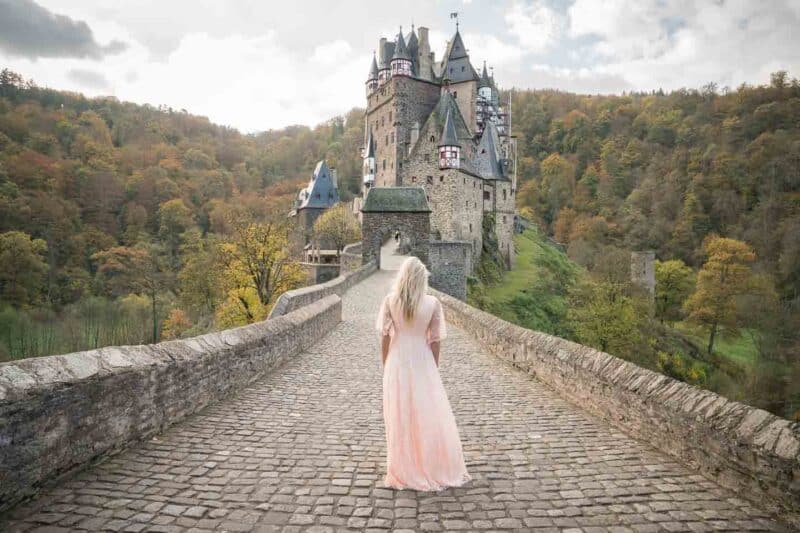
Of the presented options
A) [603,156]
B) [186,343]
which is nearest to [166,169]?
[603,156]

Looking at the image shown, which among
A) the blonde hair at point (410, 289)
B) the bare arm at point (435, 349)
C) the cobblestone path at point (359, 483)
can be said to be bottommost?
the cobblestone path at point (359, 483)

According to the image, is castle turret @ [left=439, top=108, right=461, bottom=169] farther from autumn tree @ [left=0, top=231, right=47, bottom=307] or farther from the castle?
autumn tree @ [left=0, top=231, right=47, bottom=307]

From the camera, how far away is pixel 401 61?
158 feet

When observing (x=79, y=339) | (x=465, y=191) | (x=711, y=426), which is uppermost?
(x=465, y=191)

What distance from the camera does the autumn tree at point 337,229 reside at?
45281 millimetres

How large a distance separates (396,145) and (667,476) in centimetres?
4564

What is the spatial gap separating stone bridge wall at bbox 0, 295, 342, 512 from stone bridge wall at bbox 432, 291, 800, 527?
4224 millimetres

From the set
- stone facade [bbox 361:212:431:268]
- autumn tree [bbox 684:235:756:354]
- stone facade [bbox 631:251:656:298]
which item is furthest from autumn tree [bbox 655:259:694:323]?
stone facade [bbox 361:212:431:268]

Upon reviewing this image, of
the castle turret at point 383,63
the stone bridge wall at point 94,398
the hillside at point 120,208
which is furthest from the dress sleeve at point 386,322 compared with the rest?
the castle turret at point 383,63

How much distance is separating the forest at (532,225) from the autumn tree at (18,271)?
0.13 m

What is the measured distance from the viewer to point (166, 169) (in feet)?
222

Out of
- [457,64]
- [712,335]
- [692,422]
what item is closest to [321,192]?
[457,64]

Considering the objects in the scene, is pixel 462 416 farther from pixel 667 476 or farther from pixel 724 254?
pixel 724 254

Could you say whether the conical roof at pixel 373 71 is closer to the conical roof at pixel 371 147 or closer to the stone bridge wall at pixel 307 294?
the conical roof at pixel 371 147
